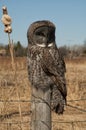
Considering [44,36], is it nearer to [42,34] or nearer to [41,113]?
[42,34]

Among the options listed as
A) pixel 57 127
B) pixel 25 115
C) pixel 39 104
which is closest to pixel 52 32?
pixel 39 104

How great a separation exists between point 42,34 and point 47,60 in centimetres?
20

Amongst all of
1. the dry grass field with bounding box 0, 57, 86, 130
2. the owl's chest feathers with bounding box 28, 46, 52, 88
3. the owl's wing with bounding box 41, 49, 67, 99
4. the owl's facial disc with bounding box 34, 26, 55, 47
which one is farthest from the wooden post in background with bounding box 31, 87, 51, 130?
the dry grass field with bounding box 0, 57, 86, 130

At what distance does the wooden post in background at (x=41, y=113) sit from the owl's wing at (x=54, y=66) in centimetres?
25

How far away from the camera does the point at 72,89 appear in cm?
949

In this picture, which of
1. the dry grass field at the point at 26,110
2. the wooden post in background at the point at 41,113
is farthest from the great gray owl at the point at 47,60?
the dry grass field at the point at 26,110

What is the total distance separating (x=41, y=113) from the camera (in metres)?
2.74

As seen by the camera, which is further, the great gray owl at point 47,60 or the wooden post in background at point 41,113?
the great gray owl at point 47,60

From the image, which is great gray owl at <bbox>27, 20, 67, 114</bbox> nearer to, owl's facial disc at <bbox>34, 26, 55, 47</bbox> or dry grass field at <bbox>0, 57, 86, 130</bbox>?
owl's facial disc at <bbox>34, 26, 55, 47</bbox>

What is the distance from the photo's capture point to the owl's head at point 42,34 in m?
2.94

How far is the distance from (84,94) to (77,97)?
39 centimetres

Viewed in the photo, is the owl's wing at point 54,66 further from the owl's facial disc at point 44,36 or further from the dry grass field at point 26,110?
the dry grass field at point 26,110

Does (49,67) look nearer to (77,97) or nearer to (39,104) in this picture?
(39,104)

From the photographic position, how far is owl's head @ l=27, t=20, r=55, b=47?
2941mm
